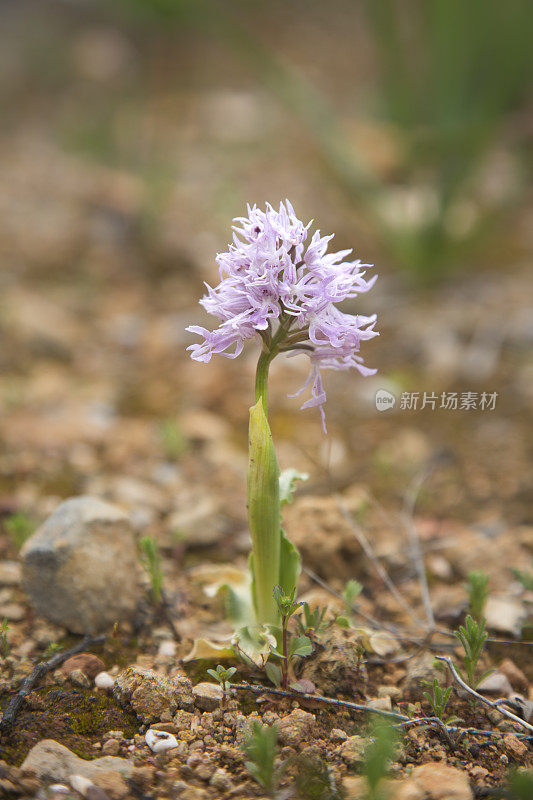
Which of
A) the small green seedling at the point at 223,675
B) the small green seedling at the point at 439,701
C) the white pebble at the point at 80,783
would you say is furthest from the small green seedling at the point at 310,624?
the white pebble at the point at 80,783

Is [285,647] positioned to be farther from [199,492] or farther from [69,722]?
[199,492]

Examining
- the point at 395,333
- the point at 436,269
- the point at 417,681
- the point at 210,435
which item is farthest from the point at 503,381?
the point at 417,681

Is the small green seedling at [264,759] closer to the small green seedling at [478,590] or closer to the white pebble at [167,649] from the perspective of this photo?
the white pebble at [167,649]

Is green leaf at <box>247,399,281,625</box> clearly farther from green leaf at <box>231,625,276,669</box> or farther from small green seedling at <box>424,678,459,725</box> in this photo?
small green seedling at <box>424,678,459,725</box>

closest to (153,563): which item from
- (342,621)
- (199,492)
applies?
(342,621)

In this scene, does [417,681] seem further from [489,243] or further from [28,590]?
[489,243]

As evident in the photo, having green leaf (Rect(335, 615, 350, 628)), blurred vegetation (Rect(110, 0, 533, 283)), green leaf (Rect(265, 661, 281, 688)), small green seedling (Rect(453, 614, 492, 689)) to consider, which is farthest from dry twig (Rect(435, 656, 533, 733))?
blurred vegetation (Rect(110, 0, 533, 283))

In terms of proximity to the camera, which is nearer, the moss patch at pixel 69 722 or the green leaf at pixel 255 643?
the moss patch at pixel 69 722
